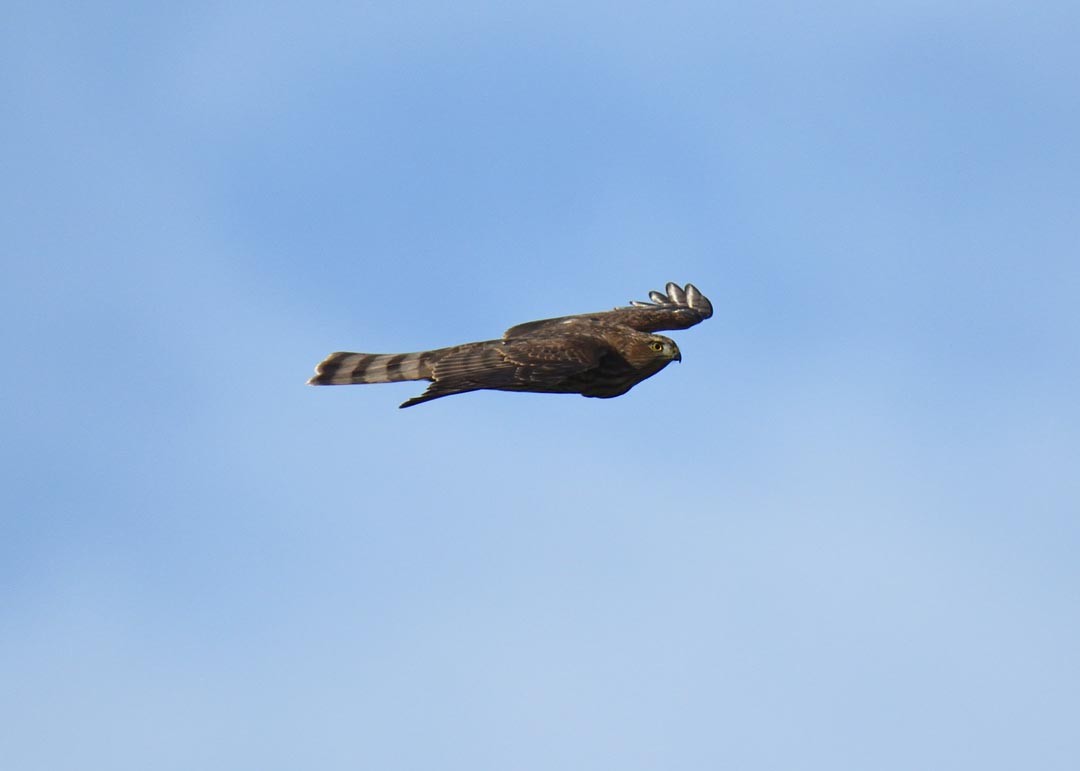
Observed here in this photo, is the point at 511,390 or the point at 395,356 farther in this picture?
the point at 395,356

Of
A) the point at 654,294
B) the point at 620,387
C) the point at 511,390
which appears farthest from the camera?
the point at 654,294

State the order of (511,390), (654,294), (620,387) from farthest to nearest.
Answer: (654,294)
(620,387)
(511,390)

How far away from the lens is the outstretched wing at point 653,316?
25969mm

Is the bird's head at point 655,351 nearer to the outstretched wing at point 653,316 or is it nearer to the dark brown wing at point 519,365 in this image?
the dark brown wing at point 519,365

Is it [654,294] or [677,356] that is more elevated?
[654,294]

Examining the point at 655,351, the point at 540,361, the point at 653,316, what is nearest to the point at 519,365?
the point at 540,361

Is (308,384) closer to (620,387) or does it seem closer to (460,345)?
(460,345)

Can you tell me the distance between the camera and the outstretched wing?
2597cm

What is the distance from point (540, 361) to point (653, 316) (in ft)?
17.7

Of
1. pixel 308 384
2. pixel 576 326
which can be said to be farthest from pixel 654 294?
pixel 308 384

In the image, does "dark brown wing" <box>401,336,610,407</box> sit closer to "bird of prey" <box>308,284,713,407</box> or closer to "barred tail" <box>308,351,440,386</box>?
"bird of prey" <box>308,284,713,407</box>

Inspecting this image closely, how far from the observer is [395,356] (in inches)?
1009

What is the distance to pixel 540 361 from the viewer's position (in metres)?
23.1

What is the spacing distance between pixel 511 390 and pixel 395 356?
11.9 feet
